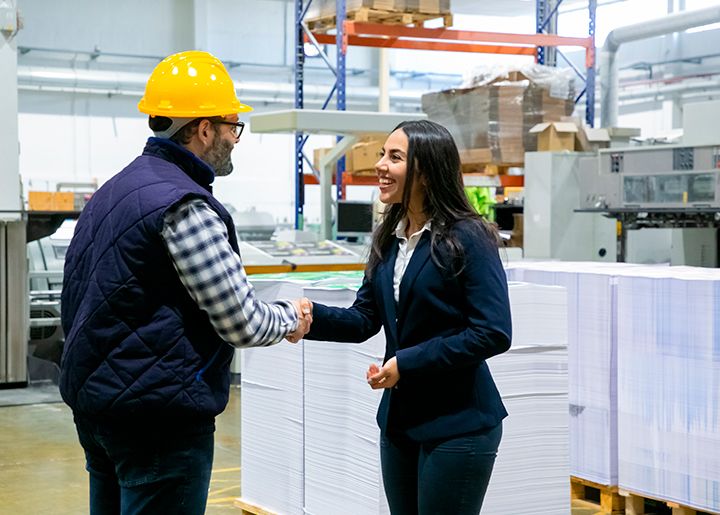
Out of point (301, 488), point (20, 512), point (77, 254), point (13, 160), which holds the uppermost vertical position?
point (13, 160)

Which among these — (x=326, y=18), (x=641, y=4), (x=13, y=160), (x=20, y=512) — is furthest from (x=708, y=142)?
(x=641, y=4)

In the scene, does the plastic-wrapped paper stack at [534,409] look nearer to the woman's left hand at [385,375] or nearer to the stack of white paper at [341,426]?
the stack of white paper at [341,426]

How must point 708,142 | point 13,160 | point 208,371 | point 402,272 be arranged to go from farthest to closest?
point 13,160 < point 708,142 < point 402,272 < point 208,371

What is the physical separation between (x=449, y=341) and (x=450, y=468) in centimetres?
32

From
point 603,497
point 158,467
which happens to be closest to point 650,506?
point 603,497

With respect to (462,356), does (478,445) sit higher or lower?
lower

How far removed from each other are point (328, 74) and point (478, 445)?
1912 centimetres

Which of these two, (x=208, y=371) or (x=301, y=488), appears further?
(x=301, y=488)

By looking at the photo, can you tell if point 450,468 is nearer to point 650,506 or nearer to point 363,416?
point 363,416

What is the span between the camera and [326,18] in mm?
10047

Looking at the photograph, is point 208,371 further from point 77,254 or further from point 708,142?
point 708,142

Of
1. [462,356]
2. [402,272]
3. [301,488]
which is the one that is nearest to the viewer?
[462,356]

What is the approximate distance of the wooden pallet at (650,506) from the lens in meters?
4.61

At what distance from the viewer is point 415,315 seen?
260 cm
